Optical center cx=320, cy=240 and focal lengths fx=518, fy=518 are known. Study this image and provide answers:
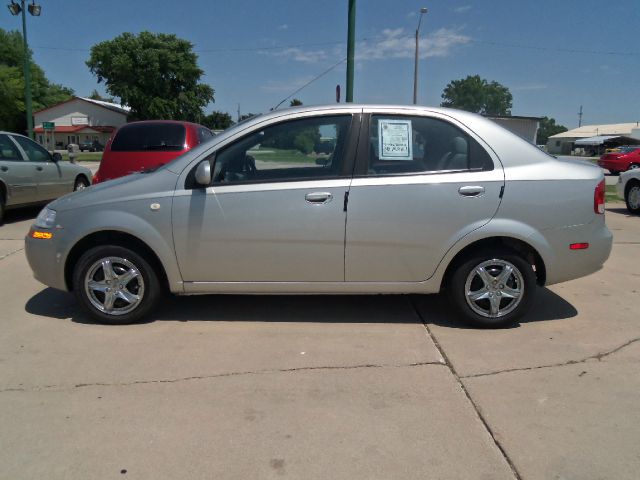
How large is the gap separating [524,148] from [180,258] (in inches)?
111

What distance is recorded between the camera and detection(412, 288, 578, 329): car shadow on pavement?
4.38 m

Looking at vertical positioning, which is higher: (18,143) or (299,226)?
(18,143)

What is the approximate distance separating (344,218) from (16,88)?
61750mm

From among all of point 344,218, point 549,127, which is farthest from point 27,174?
point 549,127

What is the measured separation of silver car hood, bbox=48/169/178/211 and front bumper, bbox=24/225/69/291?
0.94 feet

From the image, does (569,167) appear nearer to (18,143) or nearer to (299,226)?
(299,226)

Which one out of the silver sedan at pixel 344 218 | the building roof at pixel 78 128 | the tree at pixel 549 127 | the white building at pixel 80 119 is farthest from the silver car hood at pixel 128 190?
the tree at pixel 549 127

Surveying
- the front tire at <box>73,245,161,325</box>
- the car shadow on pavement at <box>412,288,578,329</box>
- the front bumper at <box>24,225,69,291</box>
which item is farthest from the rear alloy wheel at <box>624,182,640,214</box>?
the front bumper at <box>24,225,69,291</box>

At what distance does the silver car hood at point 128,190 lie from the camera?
403cm

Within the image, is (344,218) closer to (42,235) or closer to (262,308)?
(262,308)

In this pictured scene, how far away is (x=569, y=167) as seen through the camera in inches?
161

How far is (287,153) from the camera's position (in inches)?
166

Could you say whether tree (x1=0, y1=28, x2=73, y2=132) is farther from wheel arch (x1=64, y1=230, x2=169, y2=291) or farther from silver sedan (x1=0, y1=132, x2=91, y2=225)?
wheel arch (x1=64, y1=230, x2=169, y2=291)

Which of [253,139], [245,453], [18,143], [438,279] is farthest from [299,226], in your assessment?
[18,143]
